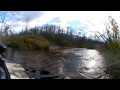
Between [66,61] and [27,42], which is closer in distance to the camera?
[27,42]

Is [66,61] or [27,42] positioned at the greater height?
[27,42]

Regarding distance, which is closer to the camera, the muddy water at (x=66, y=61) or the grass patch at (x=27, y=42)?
the grass patch at (x=27, y=42)

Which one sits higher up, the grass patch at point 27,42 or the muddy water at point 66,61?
the grass patch at point 27,42

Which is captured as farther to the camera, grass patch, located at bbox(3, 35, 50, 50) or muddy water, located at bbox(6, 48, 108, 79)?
muddy water, located at bbox(6, 48, 108, 79)

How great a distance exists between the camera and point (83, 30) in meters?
3.58

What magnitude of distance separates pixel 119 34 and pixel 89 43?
26.5 inches

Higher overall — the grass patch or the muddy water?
the grass patch

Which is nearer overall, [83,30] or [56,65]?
[83,30]
